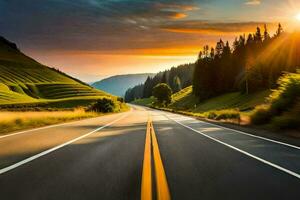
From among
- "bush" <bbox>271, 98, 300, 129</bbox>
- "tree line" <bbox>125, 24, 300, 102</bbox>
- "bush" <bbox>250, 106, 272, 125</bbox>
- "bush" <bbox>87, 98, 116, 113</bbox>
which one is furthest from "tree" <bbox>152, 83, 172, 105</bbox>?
"bush" <bbox>271, 98, 300, 129</bbox>

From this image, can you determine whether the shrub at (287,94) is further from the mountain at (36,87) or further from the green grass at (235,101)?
the mountain at (36,87)

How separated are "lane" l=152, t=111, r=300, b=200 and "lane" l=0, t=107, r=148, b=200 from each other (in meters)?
0.74

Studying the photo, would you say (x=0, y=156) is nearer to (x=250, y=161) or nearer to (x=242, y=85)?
(x=250, y=161)

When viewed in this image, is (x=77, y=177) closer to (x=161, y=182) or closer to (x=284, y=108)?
(x=161, y=182)

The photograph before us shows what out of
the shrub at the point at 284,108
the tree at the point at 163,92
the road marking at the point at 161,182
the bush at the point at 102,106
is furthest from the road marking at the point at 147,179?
the tree at the point at 163,92

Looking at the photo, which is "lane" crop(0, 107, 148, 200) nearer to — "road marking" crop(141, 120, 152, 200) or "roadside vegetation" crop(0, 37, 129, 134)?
"road marking" crop(141, 120, 152, 200)

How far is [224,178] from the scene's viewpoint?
6.71 metres

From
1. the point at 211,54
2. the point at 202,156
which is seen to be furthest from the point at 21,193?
the point at 211,54

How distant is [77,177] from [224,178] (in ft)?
8.78

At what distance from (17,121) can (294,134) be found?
1588 cm

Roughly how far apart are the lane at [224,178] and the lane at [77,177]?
29.2 inches

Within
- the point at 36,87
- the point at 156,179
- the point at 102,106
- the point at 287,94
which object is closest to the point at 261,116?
the point at 287,94

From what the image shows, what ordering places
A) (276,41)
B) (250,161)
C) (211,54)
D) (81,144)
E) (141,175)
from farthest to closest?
(211,54) → (276,41) → (81,144) → (250,161) → (141,175)

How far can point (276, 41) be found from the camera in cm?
11088
